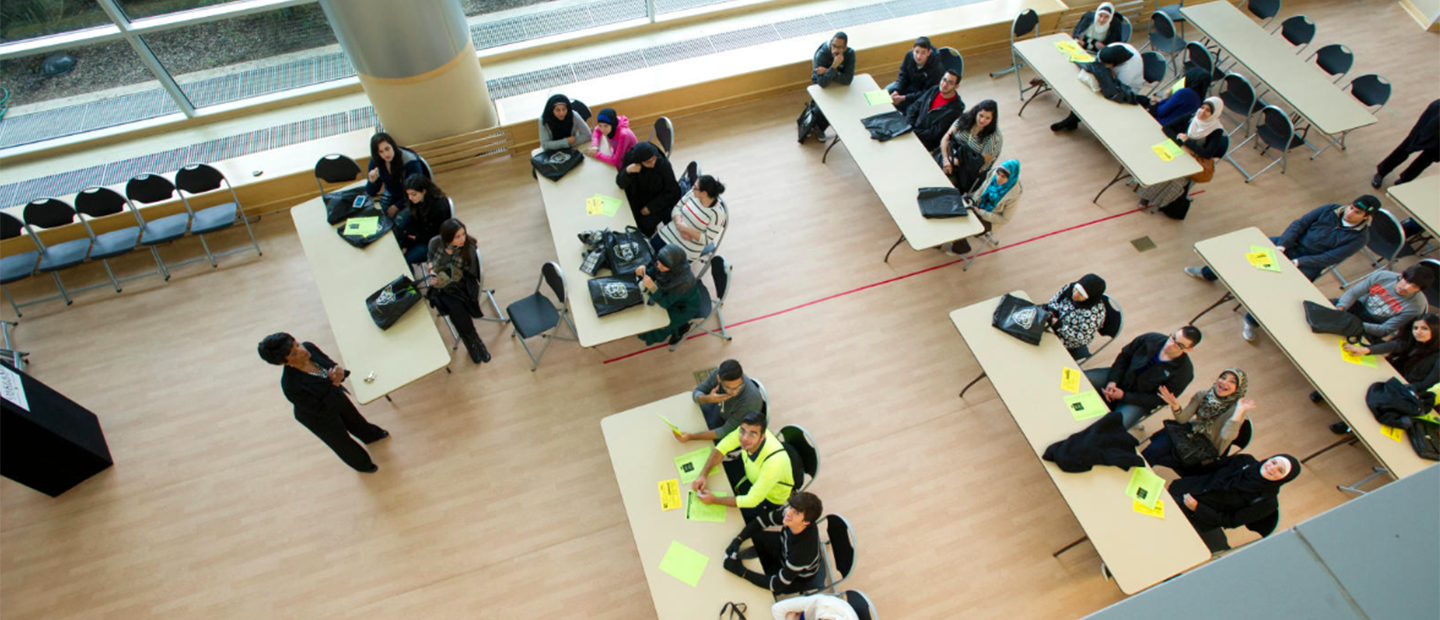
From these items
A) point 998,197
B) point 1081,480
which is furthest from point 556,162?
point 1081,480

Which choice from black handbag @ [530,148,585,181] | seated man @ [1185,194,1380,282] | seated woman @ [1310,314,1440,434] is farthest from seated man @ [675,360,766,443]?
seated man @ [1185,194,1380,282]

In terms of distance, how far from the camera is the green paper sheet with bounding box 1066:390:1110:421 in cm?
446

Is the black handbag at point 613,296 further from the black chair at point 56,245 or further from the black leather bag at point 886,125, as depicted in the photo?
the black chair at point 56,245

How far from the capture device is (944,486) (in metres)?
4.98

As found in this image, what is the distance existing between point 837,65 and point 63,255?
7108mm

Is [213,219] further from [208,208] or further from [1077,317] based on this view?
[1077,317]

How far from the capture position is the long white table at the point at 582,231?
4.80 m

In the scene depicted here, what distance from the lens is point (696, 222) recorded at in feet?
17.2

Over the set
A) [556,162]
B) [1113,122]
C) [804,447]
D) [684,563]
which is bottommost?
[684,563]

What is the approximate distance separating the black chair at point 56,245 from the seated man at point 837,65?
673 cm

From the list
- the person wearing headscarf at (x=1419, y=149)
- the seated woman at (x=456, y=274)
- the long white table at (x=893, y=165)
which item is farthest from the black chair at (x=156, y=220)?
the person wearing headscarf at (x=1419, y=149)

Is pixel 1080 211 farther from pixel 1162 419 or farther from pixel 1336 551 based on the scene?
pixel 1336 551

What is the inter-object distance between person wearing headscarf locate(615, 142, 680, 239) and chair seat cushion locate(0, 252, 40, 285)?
510 centimetres

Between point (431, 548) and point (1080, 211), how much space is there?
6.41 meters
